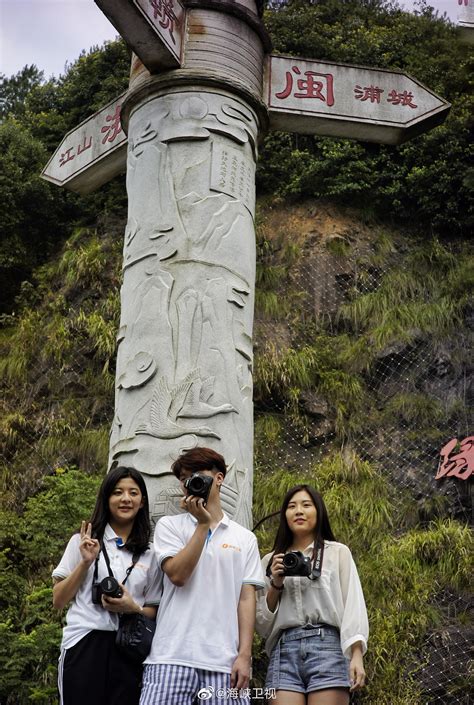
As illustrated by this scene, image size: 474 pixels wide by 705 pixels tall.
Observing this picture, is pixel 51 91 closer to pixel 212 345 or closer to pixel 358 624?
pixel 212 345

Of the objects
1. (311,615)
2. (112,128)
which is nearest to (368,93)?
(112,128)

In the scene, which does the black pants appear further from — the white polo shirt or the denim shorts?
Answer: the denim shorts

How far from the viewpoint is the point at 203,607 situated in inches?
119

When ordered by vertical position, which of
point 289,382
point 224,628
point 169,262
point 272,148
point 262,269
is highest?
point 272,148

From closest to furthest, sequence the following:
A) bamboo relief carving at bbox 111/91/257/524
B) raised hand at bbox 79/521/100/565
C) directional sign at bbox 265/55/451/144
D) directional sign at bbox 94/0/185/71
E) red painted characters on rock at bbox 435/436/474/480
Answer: raised hand at bbox 79/521/100/565 < bamboo relief carving at bbox 111/91/257/524 < directional sign at bbox 94/0/185/71 < directional sign at bbox 265/55/451/144 < red painted characters on rock at bbox 435/436/474/480

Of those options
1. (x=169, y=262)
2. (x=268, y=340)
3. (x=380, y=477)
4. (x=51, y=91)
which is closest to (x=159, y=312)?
(x=169, y=262)

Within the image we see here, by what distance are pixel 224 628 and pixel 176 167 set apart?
2.49 m

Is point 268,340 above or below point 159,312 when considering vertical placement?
above

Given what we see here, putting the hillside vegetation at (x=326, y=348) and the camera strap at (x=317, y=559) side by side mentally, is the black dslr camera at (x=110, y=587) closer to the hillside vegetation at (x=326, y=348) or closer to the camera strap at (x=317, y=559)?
the camera strap at (x=317, y=559)

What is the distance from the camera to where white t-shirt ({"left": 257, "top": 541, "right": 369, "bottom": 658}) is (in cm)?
324

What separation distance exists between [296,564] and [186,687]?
0.60m

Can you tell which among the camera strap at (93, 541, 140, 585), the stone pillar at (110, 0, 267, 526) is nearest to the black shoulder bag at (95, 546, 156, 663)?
the camera strap at (93, 541, 140, 585)

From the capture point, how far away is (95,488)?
6859 mm

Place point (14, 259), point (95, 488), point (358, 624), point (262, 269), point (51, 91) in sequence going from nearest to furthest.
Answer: point (358, 624) < point (95, 488) < point (262, 269) < point (14, 259) < point (51, 91)
